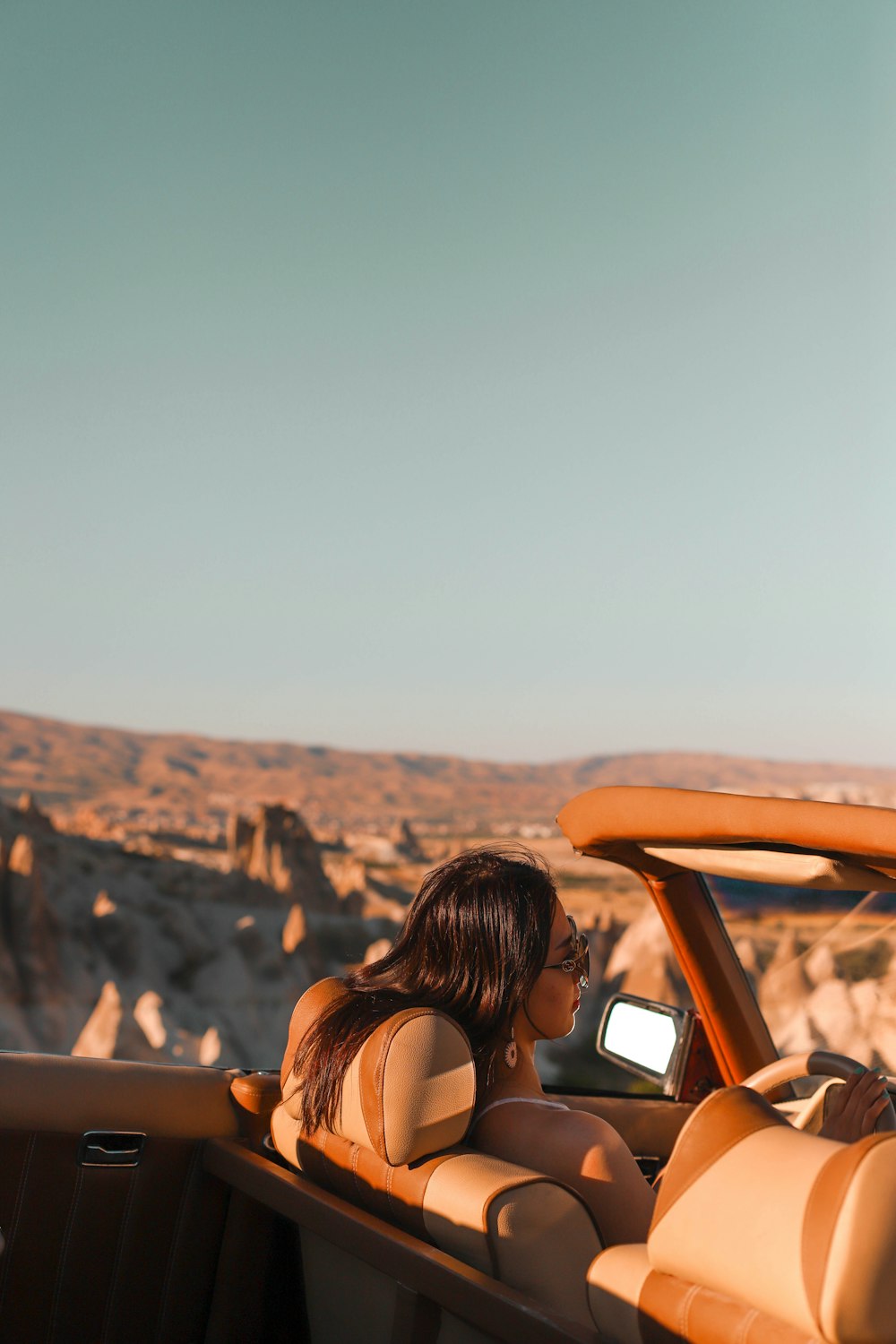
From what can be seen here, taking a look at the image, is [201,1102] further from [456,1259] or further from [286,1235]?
[456,1259]

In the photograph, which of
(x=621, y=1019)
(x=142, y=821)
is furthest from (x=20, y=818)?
(x=621, y=1019)

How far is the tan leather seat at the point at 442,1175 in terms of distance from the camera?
1280mm

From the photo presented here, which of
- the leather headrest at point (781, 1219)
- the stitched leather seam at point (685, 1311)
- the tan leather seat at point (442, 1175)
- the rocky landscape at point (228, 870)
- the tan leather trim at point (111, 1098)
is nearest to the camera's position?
the leather headrest at point (781, 1219)

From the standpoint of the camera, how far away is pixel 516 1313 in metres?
1.21

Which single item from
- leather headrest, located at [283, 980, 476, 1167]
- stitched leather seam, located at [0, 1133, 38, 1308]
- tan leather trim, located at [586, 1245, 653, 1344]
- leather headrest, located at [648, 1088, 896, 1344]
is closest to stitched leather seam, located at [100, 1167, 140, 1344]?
stitched leather seam, located at [0, 1133, 38, 1308]

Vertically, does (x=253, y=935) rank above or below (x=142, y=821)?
below

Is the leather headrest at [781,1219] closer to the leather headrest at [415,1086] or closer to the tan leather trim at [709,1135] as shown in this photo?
the tan leather trim at [709,1135]

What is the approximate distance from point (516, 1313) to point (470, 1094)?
0.87 ft

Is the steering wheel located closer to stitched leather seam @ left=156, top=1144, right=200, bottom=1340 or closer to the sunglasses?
the sunglasses

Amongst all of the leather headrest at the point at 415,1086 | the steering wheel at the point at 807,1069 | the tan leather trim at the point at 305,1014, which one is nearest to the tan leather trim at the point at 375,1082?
the leather headrest at the point at 415,1086

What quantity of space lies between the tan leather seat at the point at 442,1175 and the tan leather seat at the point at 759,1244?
13 cm

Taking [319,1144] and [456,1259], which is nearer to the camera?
[456,1259]

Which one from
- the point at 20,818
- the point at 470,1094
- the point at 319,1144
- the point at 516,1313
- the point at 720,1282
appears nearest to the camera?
the point at 720,1282

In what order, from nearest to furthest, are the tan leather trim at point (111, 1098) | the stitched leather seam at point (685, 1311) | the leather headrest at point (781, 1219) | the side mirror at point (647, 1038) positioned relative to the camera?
the leather headrest at point (781, 1219), the stitched leather seam at point (685, 1311), the tan leather trim at point (111, 1098), the side mirror at point (647, 1038)
